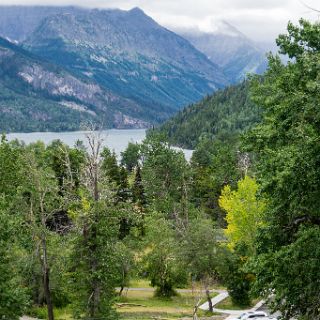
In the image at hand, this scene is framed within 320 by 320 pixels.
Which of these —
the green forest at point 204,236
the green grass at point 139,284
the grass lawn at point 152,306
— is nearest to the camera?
the green forest at point 204,236

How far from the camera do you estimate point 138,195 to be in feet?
326

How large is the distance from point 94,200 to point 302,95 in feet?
49.2

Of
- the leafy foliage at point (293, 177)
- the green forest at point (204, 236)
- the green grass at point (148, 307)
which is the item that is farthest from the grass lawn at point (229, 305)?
the leafy foliage at point (293, 177)

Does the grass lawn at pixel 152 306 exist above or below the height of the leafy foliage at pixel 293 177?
below

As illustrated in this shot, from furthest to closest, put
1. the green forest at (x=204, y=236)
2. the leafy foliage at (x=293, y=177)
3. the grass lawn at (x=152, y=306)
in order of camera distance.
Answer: the grass lawn at (x=152, y=306), the green forest at (x=204, y=236), the leafy foliage at (x=293, y=177)

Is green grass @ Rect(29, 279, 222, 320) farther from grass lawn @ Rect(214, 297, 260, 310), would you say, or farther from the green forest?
grass lawn @ Rect(214, 297, 260, 310)

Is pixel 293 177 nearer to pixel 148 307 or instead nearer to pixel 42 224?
pixel 42 224

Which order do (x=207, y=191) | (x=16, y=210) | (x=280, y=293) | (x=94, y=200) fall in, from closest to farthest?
(x=280, y=293)
(x=94, y=200)
(x=16, y=210)
(x=207, y=191)

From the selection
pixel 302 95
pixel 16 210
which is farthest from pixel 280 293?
pixel 16 210

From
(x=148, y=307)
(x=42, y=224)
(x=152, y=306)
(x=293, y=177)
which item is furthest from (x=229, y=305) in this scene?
(x=293, y=177)

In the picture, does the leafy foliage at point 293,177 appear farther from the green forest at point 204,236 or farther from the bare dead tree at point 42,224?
the bare dead tree at point 42,224

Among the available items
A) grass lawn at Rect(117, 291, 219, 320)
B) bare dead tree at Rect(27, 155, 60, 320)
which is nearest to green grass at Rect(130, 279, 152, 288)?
grass lawn at Rect(117, 291, 219, 320)

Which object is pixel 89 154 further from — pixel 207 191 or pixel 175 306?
pixel 207 191

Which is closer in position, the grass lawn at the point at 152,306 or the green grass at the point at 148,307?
the green grass at the point at 148,307
